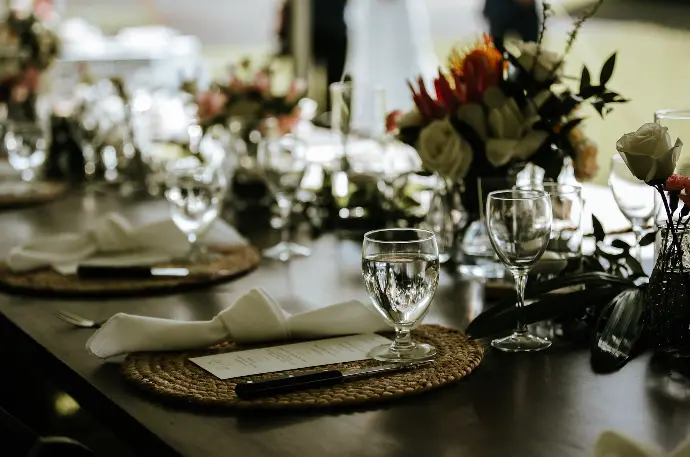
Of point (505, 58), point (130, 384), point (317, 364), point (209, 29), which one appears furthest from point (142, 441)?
point (209, 29)

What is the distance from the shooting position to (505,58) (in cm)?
166

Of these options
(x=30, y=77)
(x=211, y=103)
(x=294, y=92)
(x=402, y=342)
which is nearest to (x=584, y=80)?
(x=402, y=342)

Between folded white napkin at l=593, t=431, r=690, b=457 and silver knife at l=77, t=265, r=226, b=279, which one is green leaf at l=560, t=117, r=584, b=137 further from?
folded white napkin at l=593, t=431, r=690, b=457

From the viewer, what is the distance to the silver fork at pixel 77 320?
4.83 ft

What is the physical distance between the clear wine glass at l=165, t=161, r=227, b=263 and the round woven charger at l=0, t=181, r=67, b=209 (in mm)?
840

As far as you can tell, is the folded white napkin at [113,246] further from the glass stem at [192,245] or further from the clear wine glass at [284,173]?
the clear wine glass at [284,173]

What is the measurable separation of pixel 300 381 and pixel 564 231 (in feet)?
1.57

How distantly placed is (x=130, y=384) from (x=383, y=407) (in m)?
0.30

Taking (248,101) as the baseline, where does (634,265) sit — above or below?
below

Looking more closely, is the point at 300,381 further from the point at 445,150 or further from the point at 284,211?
the point at 284,211

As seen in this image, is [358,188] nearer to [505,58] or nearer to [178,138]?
[505,58]

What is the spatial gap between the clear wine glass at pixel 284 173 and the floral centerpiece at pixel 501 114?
38cm

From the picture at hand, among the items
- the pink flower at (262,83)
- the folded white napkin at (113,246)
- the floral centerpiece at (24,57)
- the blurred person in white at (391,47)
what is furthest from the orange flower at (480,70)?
the blurred person in white at (391,47)

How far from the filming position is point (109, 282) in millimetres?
1711
